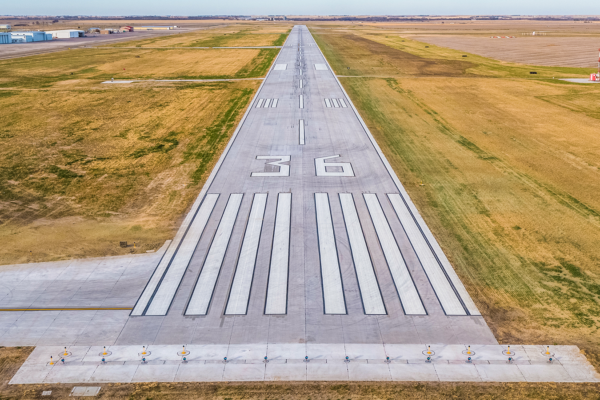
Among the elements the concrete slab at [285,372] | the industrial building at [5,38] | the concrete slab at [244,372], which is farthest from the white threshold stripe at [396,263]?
the industrial building at [5,38]

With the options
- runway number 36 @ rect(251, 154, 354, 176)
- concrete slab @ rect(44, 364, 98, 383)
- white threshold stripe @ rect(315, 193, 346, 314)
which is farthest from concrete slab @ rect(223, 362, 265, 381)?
runway number 36 @ rect(251, 154, 354, 176)

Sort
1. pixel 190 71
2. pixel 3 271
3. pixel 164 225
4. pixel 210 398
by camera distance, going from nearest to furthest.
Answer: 1. pixel 210 398
2. pixel 3 271
3. pixel 164 225
4. pixel 190 71

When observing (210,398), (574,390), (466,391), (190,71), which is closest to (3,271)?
(210,398)

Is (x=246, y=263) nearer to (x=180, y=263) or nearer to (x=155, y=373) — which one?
(x=180, y=263)

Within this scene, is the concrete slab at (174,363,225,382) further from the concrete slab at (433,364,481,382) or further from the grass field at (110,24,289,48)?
the grass field at (110,24,289,48)

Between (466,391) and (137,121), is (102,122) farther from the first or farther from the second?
(466,391)

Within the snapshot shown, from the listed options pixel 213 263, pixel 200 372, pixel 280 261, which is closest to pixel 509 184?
pixel 280 261
